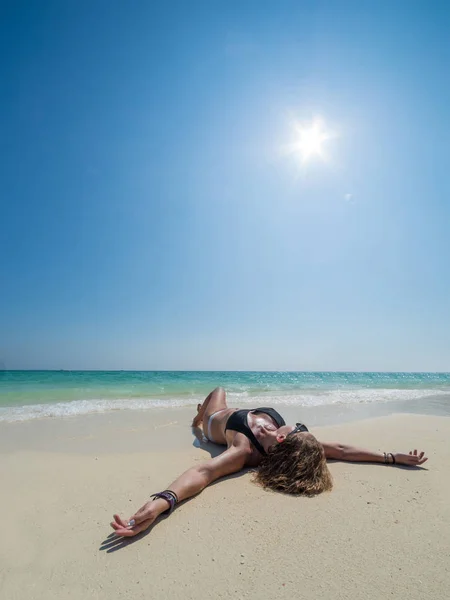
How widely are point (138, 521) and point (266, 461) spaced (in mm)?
1596

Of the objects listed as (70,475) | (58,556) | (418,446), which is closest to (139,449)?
(70,475)

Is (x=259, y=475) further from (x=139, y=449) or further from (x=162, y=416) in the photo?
(x=162, y=416)

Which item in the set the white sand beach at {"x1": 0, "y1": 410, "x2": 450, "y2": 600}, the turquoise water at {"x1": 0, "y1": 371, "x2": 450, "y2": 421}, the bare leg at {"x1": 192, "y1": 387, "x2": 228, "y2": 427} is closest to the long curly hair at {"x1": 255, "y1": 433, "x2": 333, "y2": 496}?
the white sand beach at {"x1": 0, "y1": 410, "x2": 450, "y2": 600}

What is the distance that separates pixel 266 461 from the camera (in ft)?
11.0

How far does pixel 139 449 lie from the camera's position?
15.1 ft

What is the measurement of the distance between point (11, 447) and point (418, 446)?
20.7 ft

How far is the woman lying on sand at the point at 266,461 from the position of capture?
248 centimetres

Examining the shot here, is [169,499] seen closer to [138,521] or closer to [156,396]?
[138,521]

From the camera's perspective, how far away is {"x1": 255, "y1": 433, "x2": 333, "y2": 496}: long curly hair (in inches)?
116

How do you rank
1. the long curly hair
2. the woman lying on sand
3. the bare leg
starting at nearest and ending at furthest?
1. the woman lying on sand
2. the long curly hair
3. the bare leg

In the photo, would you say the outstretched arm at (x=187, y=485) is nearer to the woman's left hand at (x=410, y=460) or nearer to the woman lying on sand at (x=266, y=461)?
the woman lying on sand at (x=266, y=461)

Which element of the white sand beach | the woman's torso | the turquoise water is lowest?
the turquoise water

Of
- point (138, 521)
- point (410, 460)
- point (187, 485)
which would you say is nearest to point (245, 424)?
point (187, 485)

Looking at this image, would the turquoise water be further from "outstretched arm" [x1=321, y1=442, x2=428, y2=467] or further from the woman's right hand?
"outstretched arm" [x1=321, y1=442, x2=428, y2=467]
